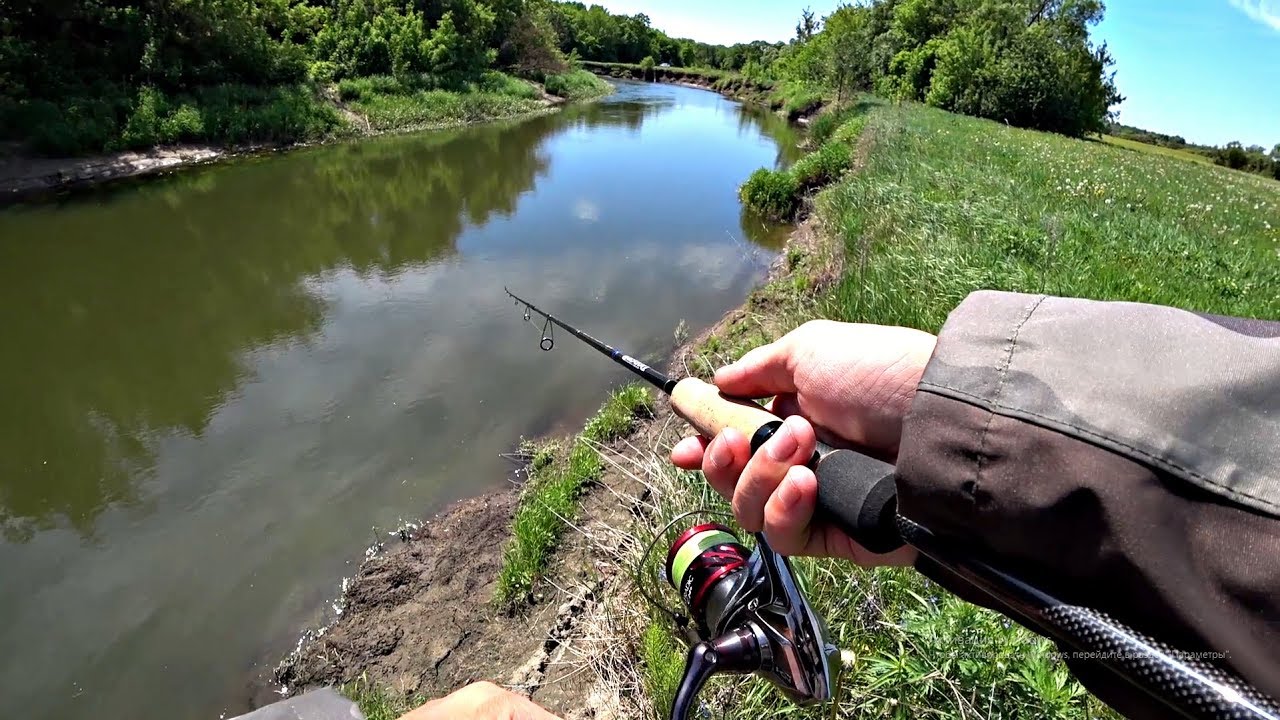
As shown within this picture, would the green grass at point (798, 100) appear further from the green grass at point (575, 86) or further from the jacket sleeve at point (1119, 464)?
the jacket sleeve at point (1119, 464)

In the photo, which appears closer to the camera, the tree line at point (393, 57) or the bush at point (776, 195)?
the bush at point (776, 195)

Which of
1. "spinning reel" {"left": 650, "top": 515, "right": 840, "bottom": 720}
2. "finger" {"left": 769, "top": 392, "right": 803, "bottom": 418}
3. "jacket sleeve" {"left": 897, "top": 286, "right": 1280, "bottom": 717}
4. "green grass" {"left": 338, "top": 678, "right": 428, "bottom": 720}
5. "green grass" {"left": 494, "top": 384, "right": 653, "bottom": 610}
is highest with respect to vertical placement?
"jacket sleeve" {"left": 897, "top": 286, "right": 1280, "bottom": 717}

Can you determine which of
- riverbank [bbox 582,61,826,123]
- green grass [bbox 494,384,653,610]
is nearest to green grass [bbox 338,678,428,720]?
green grass [bbox 494,384,653,610]

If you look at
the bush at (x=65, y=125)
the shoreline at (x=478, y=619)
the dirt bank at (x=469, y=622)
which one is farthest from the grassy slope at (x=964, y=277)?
the bush at (x=65, y=125)

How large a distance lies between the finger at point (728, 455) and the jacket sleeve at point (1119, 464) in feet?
1.93

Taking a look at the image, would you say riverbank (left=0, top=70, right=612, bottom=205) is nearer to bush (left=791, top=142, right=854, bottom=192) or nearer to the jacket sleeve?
bush (left=791, top=142, right=854, bottom=192)

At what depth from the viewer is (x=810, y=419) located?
189 cm

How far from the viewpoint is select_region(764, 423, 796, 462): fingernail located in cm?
145

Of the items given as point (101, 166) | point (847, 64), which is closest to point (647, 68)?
point (847, 64)

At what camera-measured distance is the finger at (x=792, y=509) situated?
4.57 ft

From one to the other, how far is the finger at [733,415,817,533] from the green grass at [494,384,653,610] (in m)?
3.14

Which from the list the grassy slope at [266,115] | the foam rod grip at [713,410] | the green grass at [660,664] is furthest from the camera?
Result: the grassy slope at [266,115]

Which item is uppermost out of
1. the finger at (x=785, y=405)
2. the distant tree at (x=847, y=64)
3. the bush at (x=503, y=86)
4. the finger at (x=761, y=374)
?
the distant tree at (x=847, y=64)

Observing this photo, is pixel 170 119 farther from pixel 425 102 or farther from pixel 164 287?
pixel 425 102
